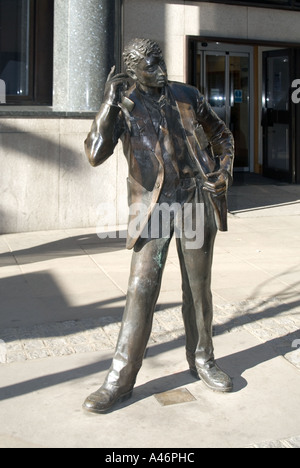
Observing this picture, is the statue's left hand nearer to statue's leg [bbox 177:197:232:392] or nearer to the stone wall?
statue's leg [bbox 177:197:232:392]

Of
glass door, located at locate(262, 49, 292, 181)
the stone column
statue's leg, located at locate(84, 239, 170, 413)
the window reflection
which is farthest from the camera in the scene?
glass door, located at locate(262, 49, 292, 181)

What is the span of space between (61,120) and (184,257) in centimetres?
558

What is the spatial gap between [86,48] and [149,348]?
5.57 metres

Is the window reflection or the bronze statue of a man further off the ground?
the window reflection

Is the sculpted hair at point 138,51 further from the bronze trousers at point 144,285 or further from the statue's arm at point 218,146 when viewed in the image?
the bronze trousers at point 144,285

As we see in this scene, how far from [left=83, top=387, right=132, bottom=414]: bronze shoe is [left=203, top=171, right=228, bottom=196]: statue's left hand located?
4.20 ft

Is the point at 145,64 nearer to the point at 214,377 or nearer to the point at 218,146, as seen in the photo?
the point at 218,146

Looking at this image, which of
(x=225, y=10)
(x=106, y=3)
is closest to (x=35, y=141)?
(x=106, y=3)

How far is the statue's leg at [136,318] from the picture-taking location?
4129 mm

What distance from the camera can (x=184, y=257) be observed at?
4.30 meters

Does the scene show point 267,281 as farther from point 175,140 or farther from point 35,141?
point 35,141

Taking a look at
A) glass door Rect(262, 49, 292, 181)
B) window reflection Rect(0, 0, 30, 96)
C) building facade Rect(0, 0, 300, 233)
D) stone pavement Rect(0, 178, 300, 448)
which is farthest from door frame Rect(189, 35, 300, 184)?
stone pavement Rect(0, 178, 300, 448)

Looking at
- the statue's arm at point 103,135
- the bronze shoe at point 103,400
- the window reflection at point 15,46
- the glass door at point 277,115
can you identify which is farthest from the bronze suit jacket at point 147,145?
the glass door at point 277,115

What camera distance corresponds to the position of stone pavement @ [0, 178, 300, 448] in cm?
392
